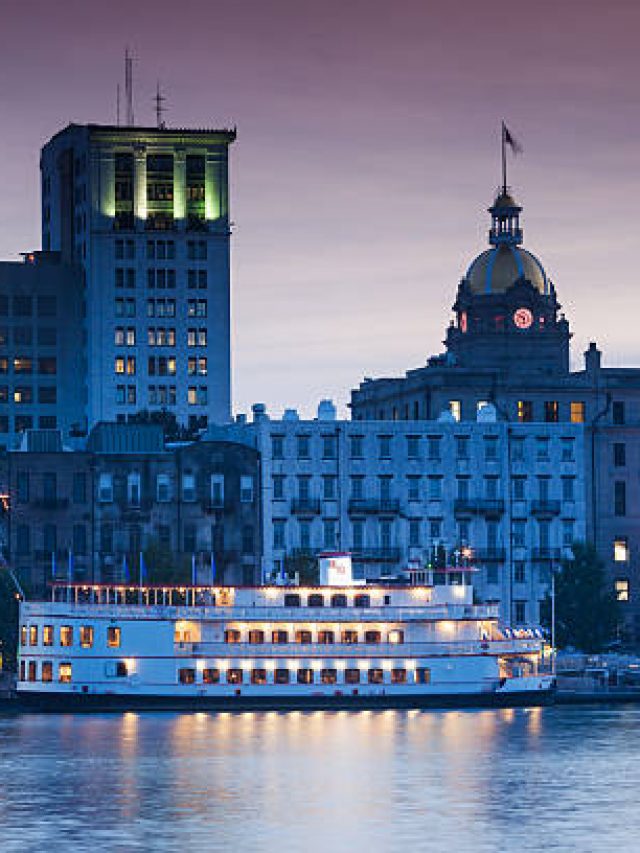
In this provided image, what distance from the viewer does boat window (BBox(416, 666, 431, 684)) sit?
449ft

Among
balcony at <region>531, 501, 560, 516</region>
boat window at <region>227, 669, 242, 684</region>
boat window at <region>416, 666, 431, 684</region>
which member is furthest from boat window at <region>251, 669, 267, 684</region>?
balcony at <region>531, 501, 560, 516</region>

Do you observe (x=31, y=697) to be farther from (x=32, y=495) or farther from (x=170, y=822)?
(x=170, y=822)

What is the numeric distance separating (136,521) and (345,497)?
1482 cm

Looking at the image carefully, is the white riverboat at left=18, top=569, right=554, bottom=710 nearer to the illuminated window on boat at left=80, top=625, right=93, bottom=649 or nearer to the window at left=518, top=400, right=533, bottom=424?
the illuminated window on boat at left=80, top=625, right=93, bottom=649

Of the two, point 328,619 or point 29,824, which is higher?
point 328,619

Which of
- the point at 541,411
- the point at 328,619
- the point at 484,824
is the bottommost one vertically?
the point at 484,824

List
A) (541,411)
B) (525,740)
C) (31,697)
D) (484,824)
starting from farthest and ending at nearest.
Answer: (541,411), (31,697), (525,740), (484,824)

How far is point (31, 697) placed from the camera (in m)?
133

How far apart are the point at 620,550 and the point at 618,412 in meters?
11.6

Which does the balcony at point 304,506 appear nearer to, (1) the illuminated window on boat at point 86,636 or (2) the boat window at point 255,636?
(2) the boat window at point 255,636

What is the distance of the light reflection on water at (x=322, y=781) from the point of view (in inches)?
3322

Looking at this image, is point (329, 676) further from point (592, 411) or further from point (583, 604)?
point (592, 411)

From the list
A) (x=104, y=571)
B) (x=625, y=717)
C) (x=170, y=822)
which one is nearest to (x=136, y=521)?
(x=104, y=571)

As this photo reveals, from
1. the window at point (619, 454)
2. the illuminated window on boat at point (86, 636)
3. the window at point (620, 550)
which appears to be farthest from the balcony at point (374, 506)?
the illuminated window on boat at point (86, 636)
